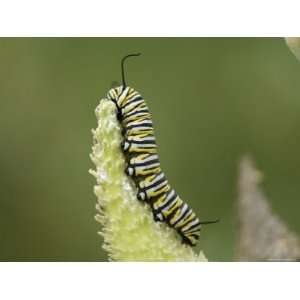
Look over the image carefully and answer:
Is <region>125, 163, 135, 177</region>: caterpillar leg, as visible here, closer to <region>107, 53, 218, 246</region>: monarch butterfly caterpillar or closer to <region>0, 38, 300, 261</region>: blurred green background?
<region>107, 53, 218, 246</region>: monarch butterfly caterpillar

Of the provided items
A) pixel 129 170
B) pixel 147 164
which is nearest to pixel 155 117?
pixel 147 164

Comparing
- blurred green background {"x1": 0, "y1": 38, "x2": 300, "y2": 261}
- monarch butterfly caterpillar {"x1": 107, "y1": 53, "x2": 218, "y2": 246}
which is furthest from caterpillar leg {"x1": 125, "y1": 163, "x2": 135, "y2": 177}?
blurred green background {"x1": 0, "y1": 38, "x2": 300, "y2": 261}

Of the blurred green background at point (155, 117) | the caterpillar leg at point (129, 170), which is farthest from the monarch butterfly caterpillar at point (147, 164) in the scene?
the blurred green background at point (155, 117)
